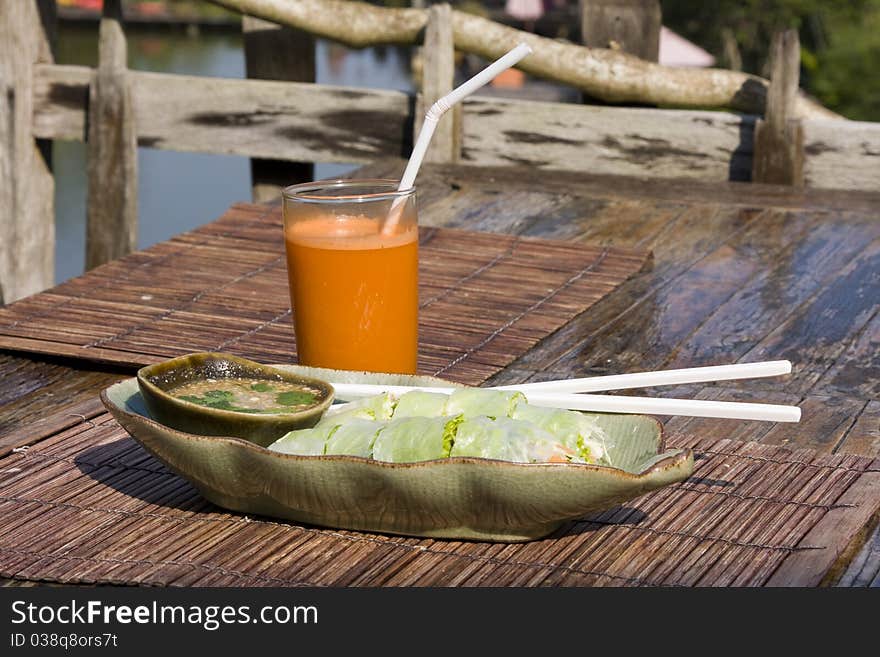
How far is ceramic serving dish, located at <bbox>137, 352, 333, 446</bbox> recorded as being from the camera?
1.66 m

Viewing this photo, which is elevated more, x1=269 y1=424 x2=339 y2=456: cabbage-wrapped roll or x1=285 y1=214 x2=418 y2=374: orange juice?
x1=285 y1=214 x2=418 y2=374: orange juice

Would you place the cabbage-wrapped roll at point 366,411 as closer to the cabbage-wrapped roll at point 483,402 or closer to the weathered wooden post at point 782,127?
the cabbage-wrapped roll at point 483,402

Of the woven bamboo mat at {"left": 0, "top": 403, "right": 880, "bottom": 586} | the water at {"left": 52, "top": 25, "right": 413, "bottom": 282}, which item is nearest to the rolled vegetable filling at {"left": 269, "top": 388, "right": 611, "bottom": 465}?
the woven bamboo mat at {"left": 0, "top": 403, "right": 880, "bottom": 586}

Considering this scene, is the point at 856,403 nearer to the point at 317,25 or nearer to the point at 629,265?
the point at 629,265

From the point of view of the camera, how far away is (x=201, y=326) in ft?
9.04

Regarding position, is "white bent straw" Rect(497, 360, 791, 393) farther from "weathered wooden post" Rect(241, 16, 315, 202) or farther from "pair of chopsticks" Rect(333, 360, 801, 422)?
"weathered wooden post" Rect(241, 16, 315, 202)

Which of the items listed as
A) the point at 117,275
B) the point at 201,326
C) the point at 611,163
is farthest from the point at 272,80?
the point at 201,326

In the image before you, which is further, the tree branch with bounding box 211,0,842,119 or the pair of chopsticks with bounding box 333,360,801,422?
the tree branch with bounding box 211,0,842,119

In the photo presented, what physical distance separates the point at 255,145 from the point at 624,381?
3680 mm

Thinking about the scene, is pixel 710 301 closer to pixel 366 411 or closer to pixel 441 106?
pixel 441 106

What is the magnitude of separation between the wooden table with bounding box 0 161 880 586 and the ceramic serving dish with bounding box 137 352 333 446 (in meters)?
0.43

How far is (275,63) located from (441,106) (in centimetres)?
368

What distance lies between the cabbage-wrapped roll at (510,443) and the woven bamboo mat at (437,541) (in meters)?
0.14

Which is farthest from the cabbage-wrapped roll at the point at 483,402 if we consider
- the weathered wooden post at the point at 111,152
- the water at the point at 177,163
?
the water at the point at 177,163
